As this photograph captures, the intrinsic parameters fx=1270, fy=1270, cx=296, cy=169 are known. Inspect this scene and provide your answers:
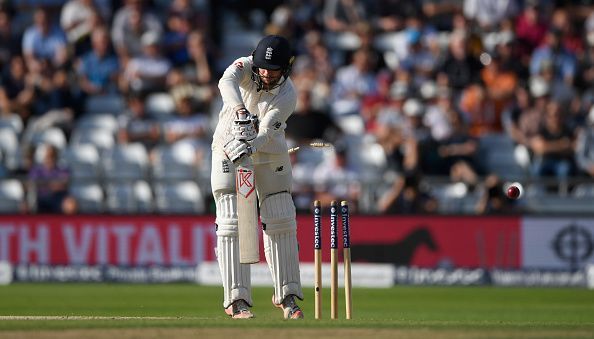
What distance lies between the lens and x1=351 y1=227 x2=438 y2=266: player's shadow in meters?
16.8

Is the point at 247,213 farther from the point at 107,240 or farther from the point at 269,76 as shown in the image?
the point at 107,240

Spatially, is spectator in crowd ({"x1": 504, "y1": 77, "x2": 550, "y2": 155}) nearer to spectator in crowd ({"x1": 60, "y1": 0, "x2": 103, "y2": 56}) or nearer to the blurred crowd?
the blurred crowd

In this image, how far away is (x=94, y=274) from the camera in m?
17.0

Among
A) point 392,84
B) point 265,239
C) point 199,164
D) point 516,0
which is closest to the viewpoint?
point 265,239

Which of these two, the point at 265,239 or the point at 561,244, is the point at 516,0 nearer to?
the point at 561,244

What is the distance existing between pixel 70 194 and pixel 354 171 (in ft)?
12.8

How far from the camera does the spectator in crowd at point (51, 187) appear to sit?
17094mm

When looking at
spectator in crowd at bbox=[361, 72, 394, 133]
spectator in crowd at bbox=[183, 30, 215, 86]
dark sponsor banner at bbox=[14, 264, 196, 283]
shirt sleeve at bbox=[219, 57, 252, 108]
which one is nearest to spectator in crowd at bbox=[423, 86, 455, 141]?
spectator in crowd at bbox=[361, 72, 394, 133]

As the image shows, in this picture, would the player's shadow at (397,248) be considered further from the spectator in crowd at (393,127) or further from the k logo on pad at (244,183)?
the k logo on pad at (244,183)

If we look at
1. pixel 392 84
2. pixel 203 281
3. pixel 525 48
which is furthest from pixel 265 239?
pixel 525 48

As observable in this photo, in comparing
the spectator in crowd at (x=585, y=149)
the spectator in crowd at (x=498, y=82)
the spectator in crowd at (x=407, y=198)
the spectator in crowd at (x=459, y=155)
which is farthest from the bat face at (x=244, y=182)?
the spectator in crowd at (x=498, y=82)

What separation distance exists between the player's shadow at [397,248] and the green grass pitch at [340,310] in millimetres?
464

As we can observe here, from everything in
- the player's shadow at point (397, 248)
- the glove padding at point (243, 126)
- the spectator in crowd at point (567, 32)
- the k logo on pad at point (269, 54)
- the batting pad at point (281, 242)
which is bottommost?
the player's shadow at point (397, 248)

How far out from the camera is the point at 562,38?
Answer: 19.6 m
